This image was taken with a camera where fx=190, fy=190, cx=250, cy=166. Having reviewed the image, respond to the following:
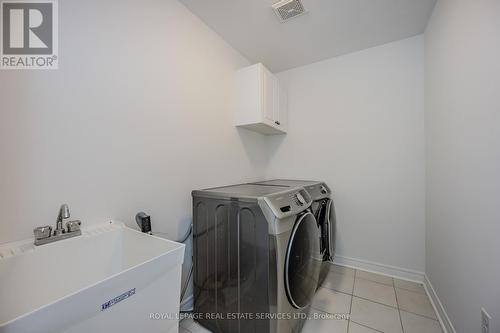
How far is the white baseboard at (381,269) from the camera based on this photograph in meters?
1.87

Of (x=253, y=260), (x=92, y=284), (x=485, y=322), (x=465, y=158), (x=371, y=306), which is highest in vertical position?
(x=465, y=158)

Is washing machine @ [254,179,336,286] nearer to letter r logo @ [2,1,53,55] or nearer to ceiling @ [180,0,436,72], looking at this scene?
ceiling @ [180,0,436,72]

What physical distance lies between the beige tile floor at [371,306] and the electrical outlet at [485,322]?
0.54m

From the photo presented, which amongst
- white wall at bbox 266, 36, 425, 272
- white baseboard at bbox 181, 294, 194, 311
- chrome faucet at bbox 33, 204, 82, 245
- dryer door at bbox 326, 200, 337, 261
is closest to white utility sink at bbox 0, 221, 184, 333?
chrome faucet at bbox 33, 204, 82, 245

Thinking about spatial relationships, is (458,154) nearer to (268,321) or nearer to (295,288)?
(295,288)

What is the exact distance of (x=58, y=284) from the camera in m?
0.79

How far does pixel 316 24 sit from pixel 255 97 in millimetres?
822

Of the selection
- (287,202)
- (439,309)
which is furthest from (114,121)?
(439,309)

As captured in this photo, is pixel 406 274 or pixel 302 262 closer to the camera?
pixel 302 262

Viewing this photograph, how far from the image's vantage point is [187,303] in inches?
59.7

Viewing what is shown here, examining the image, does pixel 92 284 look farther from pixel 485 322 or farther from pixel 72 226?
pixel 485 322

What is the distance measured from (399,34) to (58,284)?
3043 millimetres

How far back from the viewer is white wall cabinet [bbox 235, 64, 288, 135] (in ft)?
6.36

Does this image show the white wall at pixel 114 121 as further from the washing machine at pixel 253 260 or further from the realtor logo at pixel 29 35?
the washing machine at pixel 253 260
